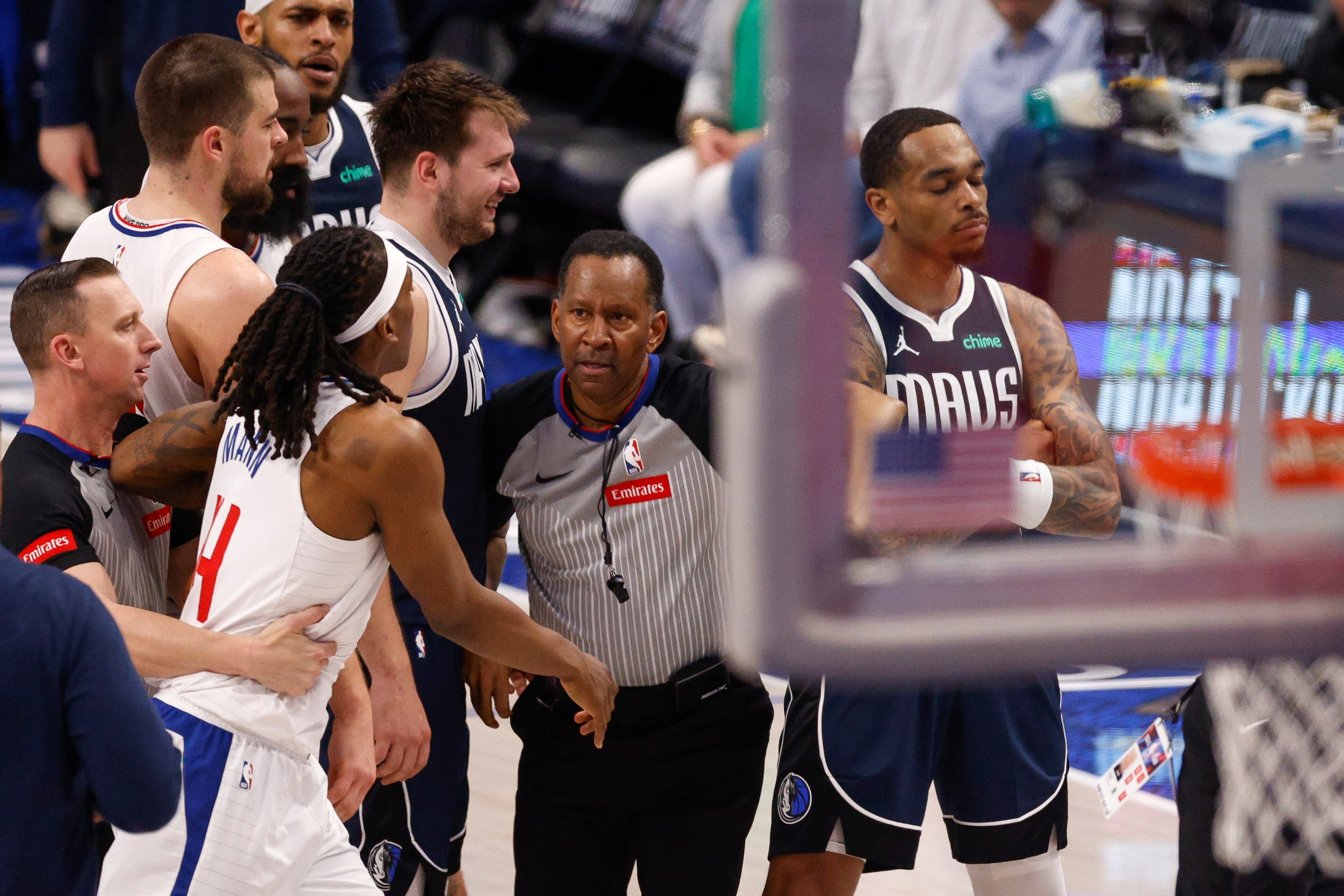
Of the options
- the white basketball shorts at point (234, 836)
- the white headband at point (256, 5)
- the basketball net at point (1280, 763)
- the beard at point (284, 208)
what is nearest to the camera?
→ the white basketball shorts at point (234, 836)

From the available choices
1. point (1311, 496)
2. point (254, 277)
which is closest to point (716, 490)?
point (254, 277)

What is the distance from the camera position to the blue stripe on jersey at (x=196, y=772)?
9.27ft

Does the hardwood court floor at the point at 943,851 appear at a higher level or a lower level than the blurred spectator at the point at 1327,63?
lower

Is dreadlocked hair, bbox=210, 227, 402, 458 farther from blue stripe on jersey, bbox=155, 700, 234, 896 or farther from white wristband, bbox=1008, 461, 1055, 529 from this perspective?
white wristband, bbox=1008, 461, 1055, 529

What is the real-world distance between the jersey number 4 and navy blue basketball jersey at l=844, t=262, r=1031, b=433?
1.22m

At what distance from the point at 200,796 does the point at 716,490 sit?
48.1 inches

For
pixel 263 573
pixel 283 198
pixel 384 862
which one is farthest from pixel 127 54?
pixel 263 573

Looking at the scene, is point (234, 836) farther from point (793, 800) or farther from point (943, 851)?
point (943, 851)

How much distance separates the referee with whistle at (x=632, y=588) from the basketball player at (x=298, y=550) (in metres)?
0.45

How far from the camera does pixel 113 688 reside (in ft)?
7.92

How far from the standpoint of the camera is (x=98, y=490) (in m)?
3.13

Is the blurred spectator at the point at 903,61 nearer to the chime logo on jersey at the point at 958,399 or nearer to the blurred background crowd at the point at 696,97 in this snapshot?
the blurred background crowd at the point at 696,97

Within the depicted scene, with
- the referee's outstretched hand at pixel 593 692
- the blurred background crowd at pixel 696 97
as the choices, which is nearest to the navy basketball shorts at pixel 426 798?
the referee's outstretched hand at pixel 593 692

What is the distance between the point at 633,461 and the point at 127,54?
3.28 m
